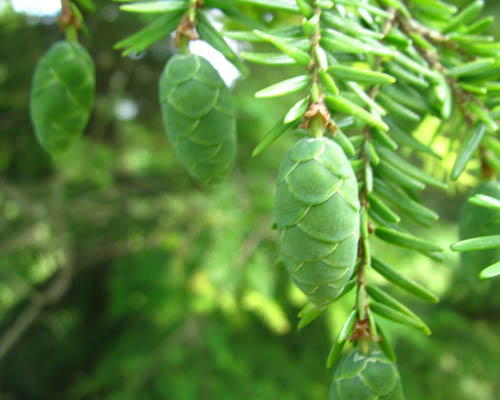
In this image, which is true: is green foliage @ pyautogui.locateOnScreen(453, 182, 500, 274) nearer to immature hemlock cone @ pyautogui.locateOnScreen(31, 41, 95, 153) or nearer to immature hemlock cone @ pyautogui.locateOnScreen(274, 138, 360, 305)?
immature hemlock cone @ pyautogui.locateOnScreen(274, 138, 360, 305)

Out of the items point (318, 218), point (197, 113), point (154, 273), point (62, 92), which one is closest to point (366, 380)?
point (318, 218)

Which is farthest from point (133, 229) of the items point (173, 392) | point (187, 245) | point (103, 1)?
point (103, 1)

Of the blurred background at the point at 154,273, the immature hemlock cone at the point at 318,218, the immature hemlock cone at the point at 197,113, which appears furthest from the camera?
the blurred background at the point at 154,273

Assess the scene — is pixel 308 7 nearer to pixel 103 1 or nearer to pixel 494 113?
pixel 494 113

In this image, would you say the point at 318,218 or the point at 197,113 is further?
the point at 197,113

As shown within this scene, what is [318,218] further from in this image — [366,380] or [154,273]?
[154,273]

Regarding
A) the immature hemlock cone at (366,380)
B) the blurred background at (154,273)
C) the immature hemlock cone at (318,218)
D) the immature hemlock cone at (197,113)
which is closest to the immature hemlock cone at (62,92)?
the immature hemlock cone at (197,113)

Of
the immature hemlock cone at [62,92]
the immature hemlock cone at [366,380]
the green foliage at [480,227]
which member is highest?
the immature hemlock cone at [62,92]

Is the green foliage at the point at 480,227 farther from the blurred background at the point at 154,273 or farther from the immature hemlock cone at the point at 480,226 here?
the blurred background at the point at 154,273
